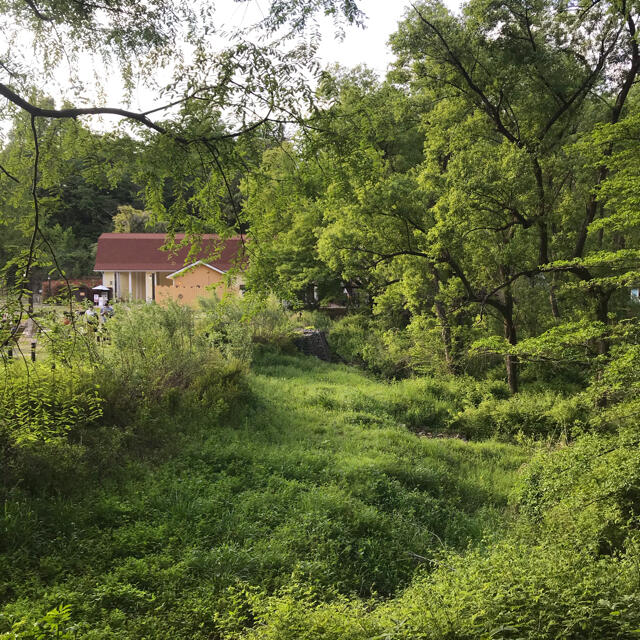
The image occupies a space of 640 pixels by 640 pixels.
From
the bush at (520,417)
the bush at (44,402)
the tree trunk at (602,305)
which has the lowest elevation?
the bush at (520,417)

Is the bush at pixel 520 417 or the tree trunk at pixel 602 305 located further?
the tree trunk at pixel 602 305

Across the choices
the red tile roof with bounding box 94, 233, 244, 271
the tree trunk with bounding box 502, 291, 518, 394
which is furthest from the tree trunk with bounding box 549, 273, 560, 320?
the red tile roof with bounding box 94, 233, 244, 271

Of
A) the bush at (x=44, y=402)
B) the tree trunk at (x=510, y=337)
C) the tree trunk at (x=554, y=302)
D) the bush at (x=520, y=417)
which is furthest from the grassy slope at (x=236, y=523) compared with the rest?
the tree trunk at (x=554, y=302)

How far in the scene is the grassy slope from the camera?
468 cm

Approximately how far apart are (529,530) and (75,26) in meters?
7.79

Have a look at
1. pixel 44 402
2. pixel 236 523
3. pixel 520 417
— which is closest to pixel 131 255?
pixel 520 417

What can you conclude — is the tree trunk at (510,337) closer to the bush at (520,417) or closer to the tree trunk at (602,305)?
the bush at (520,417)

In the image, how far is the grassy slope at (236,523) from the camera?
15.3ft

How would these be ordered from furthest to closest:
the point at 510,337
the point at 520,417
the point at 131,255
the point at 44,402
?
the point at 131,255 < the point at 510,337 < the point at 520,417 < the point at 44,402

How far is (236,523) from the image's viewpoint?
6.27 m

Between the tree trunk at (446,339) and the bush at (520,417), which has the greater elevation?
the tree trunk at (446,339)

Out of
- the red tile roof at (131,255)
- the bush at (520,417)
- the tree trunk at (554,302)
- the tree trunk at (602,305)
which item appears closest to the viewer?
the bush at (520,417)

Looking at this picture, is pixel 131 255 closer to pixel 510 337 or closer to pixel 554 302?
pixel 510 337

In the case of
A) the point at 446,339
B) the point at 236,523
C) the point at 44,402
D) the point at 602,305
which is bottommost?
the point at 236,523
